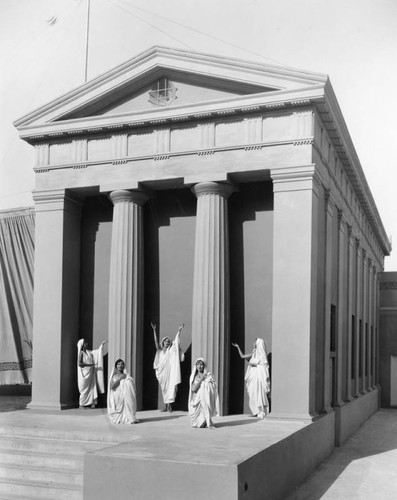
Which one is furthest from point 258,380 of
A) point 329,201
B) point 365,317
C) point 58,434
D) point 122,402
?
point 365,317

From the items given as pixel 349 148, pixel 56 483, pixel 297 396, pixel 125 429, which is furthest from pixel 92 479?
pixel 349 148

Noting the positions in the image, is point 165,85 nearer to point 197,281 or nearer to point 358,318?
point 197,281

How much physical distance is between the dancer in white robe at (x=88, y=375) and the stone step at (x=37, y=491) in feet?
20.0

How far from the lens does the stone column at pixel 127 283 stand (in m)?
18.4

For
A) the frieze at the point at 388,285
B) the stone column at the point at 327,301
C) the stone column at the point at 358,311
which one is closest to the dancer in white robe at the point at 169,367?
the stone column at the point at 327,301

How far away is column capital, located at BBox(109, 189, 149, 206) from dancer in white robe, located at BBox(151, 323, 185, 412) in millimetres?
3574

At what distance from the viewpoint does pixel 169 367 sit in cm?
1795

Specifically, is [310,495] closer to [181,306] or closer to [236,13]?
[181,306]

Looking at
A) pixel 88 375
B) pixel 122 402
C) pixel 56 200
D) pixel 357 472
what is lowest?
pixel 357 472

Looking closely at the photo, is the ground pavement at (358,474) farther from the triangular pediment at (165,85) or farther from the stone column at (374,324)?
the stone column at (374,324)

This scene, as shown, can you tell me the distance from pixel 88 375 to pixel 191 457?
876 cm

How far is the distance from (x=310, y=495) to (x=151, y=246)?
28.6 feet

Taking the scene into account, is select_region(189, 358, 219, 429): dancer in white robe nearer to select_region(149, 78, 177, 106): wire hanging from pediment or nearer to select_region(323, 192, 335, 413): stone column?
select_region(323, 192, 335, 413): stone column

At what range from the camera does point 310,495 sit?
13047 millimetres
